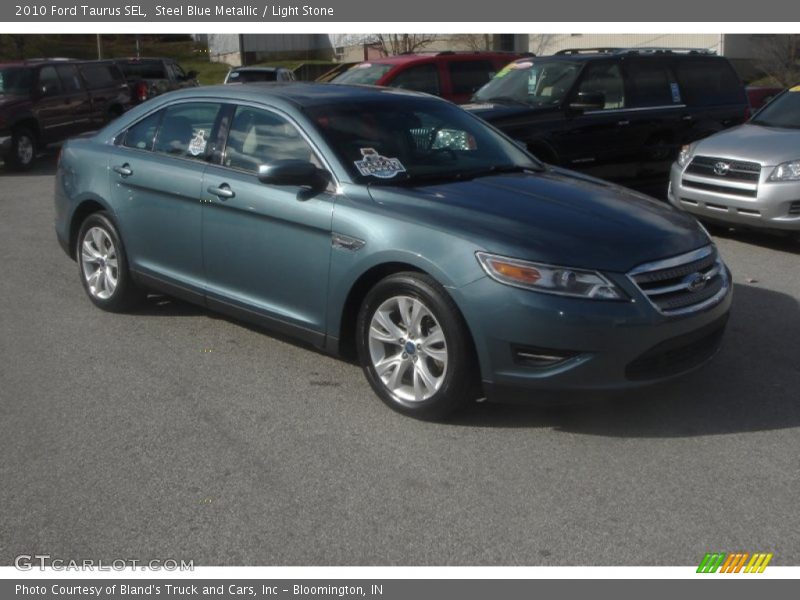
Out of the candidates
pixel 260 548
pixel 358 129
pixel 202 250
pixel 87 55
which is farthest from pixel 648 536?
pixel 87 55

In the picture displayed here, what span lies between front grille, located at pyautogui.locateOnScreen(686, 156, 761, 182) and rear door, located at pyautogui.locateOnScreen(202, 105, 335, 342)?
5032 millimetres

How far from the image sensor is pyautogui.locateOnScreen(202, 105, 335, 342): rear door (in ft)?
18.1

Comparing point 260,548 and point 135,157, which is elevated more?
point 135,157

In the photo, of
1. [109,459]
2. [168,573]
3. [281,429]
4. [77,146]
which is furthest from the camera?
[77,146]

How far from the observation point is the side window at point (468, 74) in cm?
1463

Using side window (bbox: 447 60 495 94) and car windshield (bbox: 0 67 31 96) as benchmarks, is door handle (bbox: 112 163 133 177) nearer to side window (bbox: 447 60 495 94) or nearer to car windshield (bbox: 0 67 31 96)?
side window (bbox: 447 60 495 94)

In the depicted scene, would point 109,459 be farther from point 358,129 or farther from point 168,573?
point 358,129

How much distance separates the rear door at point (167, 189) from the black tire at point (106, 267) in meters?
0.15

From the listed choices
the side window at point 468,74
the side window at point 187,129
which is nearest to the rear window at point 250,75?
the side window at point 468,74

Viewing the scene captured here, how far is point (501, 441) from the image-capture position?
16.1 ft

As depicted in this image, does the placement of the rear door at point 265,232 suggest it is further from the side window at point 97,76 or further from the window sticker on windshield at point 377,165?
the side window at point 97,76

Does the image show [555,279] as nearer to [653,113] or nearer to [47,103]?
[653,113]

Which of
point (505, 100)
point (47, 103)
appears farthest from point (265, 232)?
point (47, 103)

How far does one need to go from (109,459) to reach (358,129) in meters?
2.38
